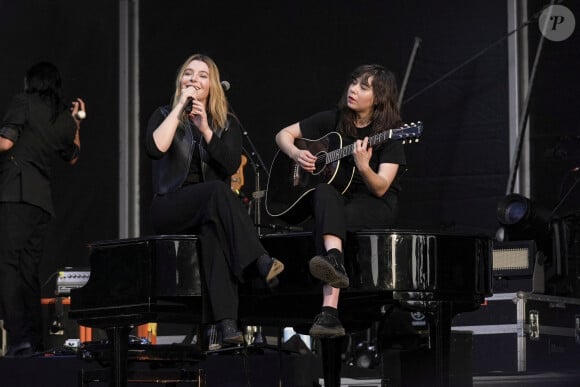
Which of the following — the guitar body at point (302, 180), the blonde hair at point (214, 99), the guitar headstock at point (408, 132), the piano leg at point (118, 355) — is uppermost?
the blonde hair at point (214, 99)

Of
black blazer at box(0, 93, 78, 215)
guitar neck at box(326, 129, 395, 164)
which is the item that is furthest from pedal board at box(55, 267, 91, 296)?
guitar neck at box(326, 129, 395, 164)

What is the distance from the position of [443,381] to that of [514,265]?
7.58 feet

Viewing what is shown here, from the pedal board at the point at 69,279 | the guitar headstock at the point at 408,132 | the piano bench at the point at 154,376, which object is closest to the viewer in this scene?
the guitar headstock at the point at 408,132

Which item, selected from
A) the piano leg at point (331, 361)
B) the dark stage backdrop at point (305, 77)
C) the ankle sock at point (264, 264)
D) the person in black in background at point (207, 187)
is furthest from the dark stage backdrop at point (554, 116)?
the ankle sock at point (264, 264)

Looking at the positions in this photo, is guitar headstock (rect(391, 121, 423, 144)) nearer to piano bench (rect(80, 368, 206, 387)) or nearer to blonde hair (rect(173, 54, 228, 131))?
blonde hair (rect(173, 54, 228, 131))

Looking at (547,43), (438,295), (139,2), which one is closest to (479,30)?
(547,43)

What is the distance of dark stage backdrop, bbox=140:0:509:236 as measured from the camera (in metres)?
8.30

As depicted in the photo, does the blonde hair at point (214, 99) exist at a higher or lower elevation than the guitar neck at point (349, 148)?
higher

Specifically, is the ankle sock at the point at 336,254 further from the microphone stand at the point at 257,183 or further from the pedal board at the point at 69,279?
the pedal board at the point at 69,279

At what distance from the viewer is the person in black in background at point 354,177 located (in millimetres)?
5473

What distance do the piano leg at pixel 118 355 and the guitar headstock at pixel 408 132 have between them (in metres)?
1.48

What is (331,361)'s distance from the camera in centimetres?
640

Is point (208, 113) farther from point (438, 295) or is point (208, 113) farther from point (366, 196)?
point (438, 295)

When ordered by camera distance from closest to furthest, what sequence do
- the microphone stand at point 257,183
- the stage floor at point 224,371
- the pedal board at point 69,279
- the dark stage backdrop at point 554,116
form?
the stage floor at point 224,371 < the microphone stand at point 257,183 < the dark stage backdrop at point 554,116 < the pedal board at point 69,279
